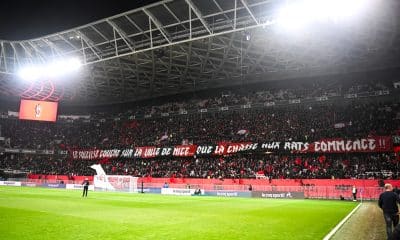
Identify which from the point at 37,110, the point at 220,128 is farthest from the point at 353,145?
the point at 37,110

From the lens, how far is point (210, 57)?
148 feet

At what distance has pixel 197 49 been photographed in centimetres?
4325

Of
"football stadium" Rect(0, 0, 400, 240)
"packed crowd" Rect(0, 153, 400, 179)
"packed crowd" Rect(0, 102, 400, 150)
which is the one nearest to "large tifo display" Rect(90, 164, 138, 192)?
"football stadium" Rect(0, 0, 400, 240)

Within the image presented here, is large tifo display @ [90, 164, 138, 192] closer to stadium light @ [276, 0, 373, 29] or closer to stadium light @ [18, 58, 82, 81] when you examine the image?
stadium light @ [18, 58, 82, 81]

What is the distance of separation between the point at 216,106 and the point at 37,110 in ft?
85.9

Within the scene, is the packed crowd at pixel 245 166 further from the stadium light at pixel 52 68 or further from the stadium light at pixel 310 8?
the stadium light at pixel 310 8

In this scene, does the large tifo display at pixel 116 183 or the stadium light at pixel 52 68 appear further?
the large tifo display at pixel 116 183

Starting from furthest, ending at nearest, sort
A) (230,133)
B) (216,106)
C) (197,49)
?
1. (216,106)
2. (230,133)
3. (197,49)

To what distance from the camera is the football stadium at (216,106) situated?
32.6 meters

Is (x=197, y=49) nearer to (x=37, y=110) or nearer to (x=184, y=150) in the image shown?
(x=184, y=150)

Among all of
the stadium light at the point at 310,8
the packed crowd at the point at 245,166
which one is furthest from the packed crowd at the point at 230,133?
the stadium light at the point at 310,8

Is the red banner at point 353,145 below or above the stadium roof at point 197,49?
below

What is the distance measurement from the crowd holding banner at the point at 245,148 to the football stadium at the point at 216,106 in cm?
15

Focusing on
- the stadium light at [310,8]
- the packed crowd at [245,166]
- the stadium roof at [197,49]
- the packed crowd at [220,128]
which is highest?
the stadium roof at [197,49]
